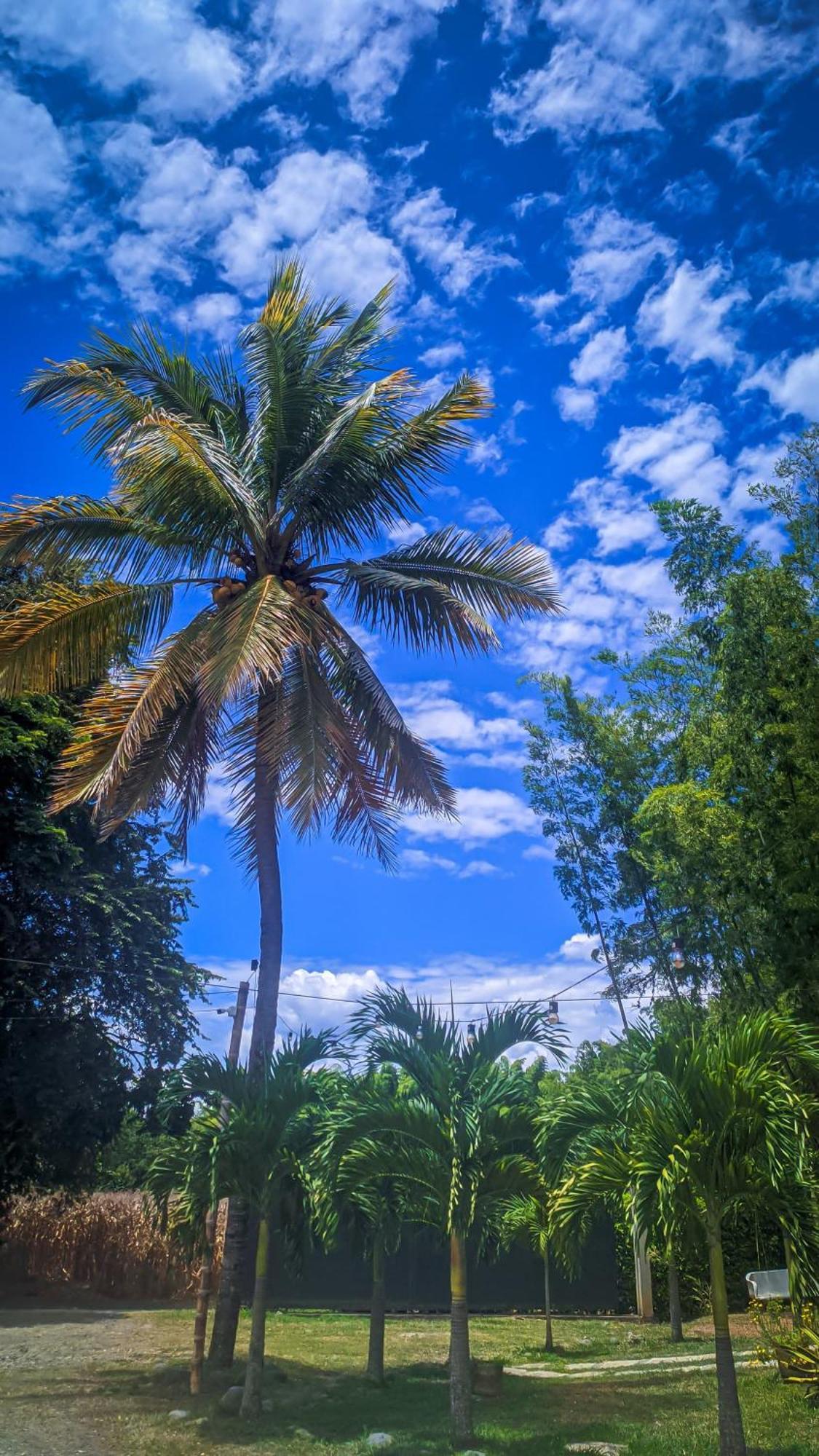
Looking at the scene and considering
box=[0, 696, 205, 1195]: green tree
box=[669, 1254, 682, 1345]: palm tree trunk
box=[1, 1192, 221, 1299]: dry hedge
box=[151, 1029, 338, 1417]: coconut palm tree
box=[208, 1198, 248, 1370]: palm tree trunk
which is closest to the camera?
box=[151, 1029, 338, 1417]: coconut palm tree

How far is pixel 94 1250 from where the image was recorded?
72.5 feet

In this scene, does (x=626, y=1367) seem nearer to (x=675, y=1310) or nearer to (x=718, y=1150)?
(x=675, y=1310)

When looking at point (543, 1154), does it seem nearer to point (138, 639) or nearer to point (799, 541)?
point (138, 639)

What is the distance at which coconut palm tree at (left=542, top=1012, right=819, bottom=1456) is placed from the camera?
22.0 ft

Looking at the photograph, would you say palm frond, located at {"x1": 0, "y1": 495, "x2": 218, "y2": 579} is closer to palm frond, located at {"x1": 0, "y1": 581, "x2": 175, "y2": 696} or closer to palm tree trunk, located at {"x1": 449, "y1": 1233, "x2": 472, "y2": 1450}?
palm frond, located at {"x1": 0, "y1": 581, "x2": 175, "y2": 696}

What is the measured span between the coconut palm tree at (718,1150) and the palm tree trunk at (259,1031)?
15.3ft

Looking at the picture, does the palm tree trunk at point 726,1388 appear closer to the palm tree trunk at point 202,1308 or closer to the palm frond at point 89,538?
the palm tree trunk at point 202,1308

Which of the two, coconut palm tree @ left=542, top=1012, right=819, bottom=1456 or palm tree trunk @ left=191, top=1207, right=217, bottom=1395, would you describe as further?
palm tree trunk @ left=191, top=1207, right=217, bottom=1395

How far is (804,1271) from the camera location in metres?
6.74

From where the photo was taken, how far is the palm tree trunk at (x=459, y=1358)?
26.8 ft

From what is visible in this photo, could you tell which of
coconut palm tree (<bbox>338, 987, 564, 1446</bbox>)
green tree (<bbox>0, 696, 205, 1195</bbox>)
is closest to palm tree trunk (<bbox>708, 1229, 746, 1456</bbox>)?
coconut palm tree (<bbox>338, 987, 564, 1446</bbox>)

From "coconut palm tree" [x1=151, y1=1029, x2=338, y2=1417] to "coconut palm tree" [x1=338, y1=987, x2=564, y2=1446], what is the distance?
867 mm

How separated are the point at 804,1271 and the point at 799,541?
9966 mm

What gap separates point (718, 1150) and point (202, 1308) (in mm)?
6194
